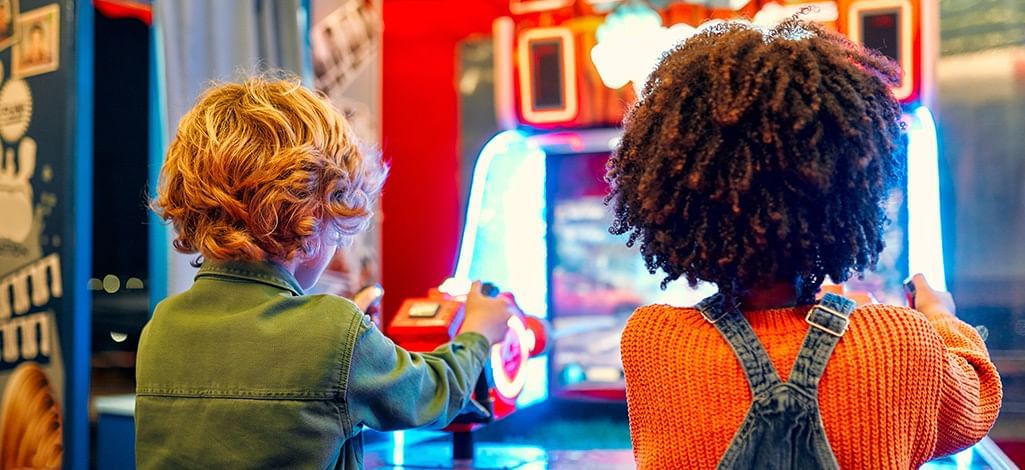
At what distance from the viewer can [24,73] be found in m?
2.54

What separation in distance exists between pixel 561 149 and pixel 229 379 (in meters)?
1.63

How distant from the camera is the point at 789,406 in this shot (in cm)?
105

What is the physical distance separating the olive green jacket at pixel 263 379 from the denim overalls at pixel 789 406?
0.49m

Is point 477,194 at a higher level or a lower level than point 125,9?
lower

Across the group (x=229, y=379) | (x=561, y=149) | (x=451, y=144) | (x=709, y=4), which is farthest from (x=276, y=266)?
(x=451, y=144)

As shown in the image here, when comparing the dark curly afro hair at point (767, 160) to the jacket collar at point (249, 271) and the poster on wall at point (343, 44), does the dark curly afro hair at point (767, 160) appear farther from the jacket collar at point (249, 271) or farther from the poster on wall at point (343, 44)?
the poster on wall at point (343, 44)

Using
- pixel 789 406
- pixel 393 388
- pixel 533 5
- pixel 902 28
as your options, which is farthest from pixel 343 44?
pixel 789 406

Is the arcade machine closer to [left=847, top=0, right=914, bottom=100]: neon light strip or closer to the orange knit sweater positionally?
[left=847, top=0, right=914, bottom=100]: neon light strip

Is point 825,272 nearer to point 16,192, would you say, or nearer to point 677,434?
point 677,434

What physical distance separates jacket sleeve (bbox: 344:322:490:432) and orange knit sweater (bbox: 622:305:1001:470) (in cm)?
33

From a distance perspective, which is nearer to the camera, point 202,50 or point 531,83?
point 531,83

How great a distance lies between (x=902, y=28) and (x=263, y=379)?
1.75 m

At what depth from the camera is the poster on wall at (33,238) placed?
2.45 metres

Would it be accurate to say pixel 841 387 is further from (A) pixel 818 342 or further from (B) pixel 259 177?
(B) pixel 259 177
